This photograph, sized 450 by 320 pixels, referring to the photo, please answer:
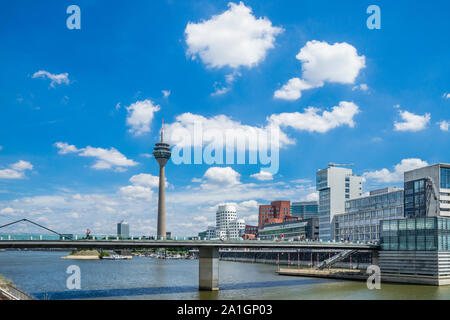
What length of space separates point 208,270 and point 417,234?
41451 millimetres

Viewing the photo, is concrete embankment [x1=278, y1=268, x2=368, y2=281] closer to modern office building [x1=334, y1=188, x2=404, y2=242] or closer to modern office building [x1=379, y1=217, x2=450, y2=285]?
modern office building [x1=379, y1=217, x2=450, y2=285]

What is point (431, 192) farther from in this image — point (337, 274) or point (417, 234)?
point (417, 234)

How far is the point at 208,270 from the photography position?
7131 cm

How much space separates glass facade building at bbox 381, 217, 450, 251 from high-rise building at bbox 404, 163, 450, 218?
40.1 metres

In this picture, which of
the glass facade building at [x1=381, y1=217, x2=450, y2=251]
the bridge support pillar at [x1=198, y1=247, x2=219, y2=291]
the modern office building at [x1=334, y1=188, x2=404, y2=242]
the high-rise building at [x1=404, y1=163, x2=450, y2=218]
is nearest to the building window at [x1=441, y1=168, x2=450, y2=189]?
the high-rise building at [x1=404, y1=163, x2=450, y2=218]

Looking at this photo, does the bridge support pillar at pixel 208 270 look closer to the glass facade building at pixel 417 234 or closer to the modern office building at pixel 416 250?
the modern office building at pixel 416 250

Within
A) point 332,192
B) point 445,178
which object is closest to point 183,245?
point 445,178

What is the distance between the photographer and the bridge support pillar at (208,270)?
70.3 meters

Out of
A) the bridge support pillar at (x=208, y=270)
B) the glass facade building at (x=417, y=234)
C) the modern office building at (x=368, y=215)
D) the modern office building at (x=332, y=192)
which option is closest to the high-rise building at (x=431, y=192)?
the modern office building at (x=368, y=215)

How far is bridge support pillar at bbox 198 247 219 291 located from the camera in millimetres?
70312

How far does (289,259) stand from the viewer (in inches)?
6727

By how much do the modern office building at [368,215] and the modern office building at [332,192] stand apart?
12.9ft

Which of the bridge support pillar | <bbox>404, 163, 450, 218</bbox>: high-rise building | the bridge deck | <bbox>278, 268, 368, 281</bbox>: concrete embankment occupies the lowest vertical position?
<bbox>278, 268, 368, 281</bbox>: concrete embankment
